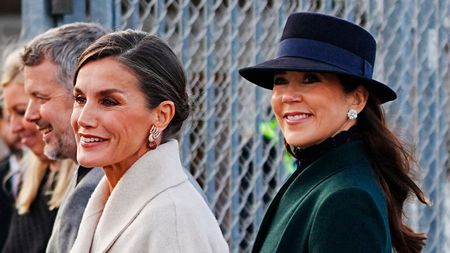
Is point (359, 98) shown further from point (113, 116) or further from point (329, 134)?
point (113, 116)

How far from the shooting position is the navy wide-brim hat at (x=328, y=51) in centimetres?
286

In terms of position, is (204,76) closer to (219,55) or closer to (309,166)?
(219,55)

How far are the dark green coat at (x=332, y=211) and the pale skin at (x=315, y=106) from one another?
7 centimetres

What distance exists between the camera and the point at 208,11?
4.48 m

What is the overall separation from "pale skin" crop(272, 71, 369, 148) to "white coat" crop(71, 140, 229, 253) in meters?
0.36

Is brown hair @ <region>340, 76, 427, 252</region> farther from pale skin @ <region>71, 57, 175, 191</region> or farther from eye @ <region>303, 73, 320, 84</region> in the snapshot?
pale skin @ <region>71, 57, 175, 191</region>

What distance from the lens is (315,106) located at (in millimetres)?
2861

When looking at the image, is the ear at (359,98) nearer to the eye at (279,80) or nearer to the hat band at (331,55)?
the hat band at (331,55)

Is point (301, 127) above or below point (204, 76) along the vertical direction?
above

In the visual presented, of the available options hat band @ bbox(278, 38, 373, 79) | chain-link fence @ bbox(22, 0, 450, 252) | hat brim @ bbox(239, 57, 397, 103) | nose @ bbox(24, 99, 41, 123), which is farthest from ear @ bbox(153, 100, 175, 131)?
chain-link fence @ bbox(22, 0, 450, 252)

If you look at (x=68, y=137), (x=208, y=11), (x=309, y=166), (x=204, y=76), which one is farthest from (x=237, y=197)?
(x=309, y=166)

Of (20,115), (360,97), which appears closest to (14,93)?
(20,115)

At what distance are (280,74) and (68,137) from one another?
0.85 meters

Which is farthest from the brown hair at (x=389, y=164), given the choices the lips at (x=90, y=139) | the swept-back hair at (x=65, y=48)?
the swept-back hair at (x=65, y=48)
